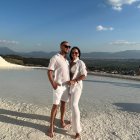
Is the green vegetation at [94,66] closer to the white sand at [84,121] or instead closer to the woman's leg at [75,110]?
the white sand at [84,121]

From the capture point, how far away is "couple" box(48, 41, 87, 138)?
16.8ft

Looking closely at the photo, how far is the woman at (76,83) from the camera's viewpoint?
203 inches

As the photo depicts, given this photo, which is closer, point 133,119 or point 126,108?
point 133,119

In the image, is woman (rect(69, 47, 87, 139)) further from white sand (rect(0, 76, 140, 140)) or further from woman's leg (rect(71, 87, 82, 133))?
white sand (rect(0, 76, 140, 140))

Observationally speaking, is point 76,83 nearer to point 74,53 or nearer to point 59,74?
point 59,74

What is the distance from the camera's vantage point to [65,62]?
5.19m

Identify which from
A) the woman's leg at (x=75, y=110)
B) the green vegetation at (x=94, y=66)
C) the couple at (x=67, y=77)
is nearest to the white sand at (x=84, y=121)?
the woman's leg at (x=75, y=110)

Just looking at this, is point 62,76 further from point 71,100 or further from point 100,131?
point 100,131

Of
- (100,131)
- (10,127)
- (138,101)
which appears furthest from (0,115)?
(138,101)

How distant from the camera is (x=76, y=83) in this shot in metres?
5.20

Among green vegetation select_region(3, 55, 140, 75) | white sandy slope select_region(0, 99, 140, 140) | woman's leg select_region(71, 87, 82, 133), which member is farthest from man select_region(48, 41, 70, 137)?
green vegetation select_region(3, 55, 140, 75)

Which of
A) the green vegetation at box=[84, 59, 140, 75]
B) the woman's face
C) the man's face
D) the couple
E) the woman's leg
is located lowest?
the green vegetation at box=[84, 59, 140, 75]

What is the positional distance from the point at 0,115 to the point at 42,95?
2688 millimetres

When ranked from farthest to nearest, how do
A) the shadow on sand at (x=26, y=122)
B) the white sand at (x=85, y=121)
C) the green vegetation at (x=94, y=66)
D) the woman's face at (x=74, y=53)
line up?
the green vegetation at (x=94, y=66) < the shadow on sand at (x=26, y=122) < the white sand at (x=85, y=121) < the woman's face at (x=74, y=53)
